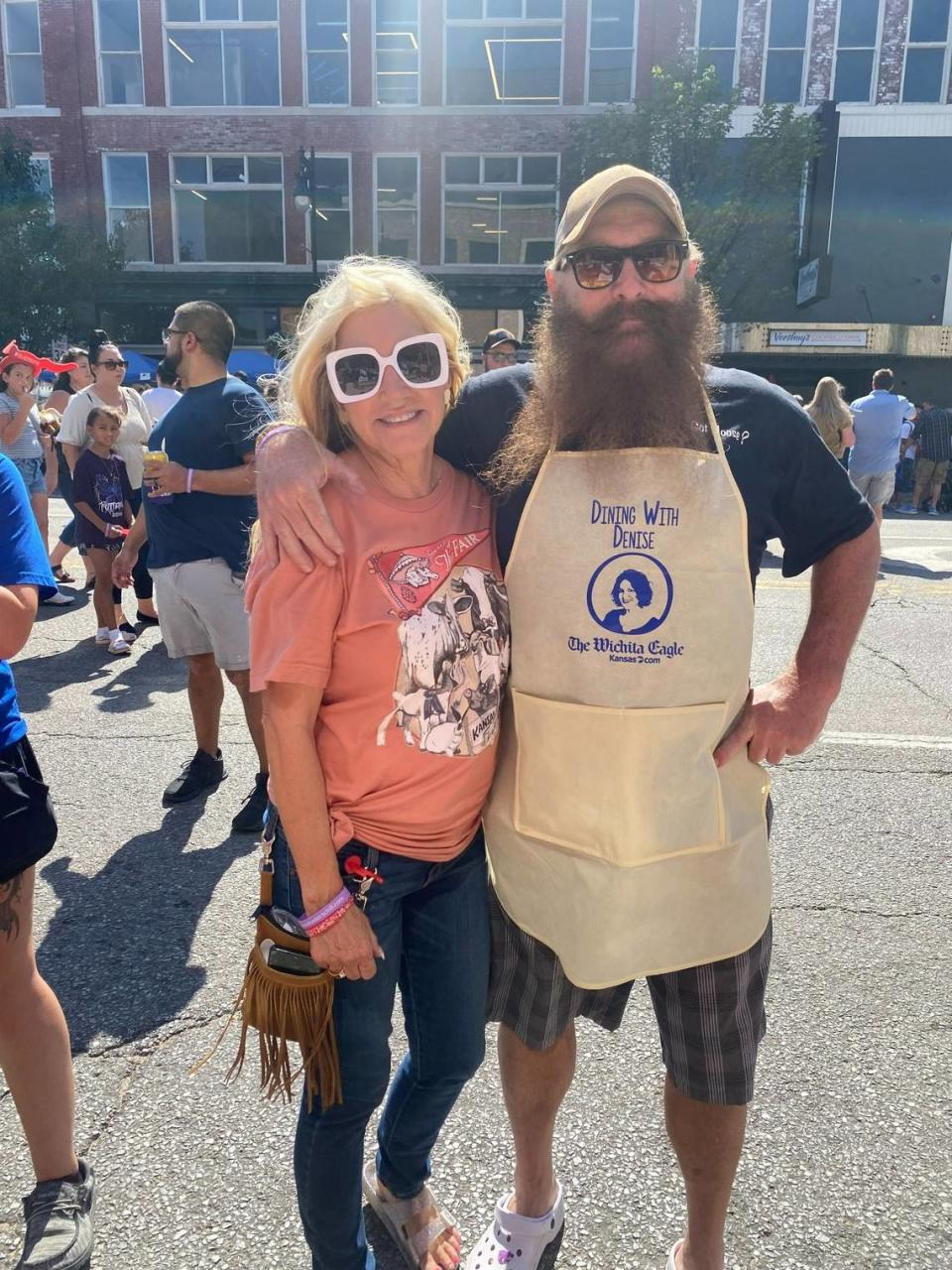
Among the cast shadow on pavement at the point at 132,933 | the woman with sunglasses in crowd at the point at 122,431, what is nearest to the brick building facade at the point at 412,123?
the woman with sunglasses in crowd at the point at 122,431

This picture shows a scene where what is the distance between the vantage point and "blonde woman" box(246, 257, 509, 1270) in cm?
155

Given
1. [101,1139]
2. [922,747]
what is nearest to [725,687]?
[101,1139]

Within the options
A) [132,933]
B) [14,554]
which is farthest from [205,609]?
[14,554]

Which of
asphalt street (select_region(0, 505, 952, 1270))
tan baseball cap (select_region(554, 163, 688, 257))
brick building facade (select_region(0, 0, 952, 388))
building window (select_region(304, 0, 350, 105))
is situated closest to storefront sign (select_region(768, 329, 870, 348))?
brick building facade (select_region(0, 0, 952, 388))

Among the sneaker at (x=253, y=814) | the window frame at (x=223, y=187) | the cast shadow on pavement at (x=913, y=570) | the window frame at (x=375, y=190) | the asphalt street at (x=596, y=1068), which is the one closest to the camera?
the asphalt street at (x=596, y=1068)

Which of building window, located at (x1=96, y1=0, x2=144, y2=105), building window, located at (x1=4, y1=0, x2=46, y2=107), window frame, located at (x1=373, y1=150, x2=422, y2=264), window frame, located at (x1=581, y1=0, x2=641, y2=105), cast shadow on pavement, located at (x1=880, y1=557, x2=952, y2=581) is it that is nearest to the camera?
cast shadow on pavement, located at (x1=880, y1=557, x2=952, y2=581)

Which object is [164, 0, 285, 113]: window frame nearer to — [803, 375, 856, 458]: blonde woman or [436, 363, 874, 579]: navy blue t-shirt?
[803, 375, 856, 458]: blonde woman

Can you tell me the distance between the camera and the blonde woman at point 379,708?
1.55 metres

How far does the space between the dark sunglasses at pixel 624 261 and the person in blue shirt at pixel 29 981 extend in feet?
3.87

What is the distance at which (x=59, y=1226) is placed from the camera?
6.07ft

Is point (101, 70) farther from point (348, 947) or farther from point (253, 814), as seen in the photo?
point (348, 947)

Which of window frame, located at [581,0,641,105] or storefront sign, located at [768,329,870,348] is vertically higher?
window frame, located at [581,0,641,105]

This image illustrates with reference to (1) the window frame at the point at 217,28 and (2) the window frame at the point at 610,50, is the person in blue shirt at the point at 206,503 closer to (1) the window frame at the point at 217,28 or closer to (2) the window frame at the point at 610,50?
(2) the window frame at the point at 610,50

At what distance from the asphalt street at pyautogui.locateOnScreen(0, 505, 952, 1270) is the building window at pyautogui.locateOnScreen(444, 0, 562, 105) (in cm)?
2319
